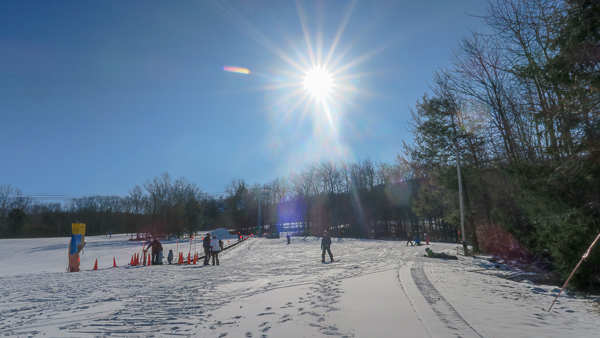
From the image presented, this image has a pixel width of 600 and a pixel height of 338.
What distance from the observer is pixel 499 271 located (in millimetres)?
13148

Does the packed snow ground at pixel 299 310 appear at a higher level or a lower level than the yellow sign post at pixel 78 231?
lower

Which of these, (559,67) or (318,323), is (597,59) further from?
(318,323)

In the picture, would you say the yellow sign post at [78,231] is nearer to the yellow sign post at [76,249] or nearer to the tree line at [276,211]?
the yellow sign post at [76,249]

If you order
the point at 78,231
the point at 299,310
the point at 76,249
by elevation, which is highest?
the point at 78,231

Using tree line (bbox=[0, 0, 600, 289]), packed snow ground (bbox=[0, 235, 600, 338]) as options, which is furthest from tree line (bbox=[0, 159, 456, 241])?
packed snow ground (bbox=[0, 235, 600, 338])

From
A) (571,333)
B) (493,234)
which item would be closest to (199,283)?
(571,333)

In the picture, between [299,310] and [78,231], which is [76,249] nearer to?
[78,231]

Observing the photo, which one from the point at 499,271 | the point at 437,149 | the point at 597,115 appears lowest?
the point at 499,271

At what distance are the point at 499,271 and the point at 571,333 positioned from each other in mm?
9105

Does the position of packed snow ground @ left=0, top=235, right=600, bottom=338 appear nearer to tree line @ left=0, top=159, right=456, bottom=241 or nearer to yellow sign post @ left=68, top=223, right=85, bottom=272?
yellow sign post @ left=68, top=223, right=85, bottom=272

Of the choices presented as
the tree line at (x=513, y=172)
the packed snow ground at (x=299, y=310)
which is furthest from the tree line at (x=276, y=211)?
the packed snow ground at (x=299, y=310)

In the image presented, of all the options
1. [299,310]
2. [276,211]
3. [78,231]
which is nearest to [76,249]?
[78,231]

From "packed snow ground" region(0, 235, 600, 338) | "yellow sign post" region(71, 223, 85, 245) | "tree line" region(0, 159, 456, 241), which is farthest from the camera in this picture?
"tree line" region(0, 159, 456, 241)

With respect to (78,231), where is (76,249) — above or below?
below
